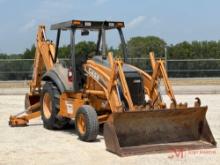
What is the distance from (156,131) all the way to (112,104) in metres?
1.09

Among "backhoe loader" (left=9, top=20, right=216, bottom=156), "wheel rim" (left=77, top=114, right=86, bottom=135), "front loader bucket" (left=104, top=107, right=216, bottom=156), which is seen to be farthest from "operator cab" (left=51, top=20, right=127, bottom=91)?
"front loader bucket" (left=104, top=107, right=216, bottom=156)

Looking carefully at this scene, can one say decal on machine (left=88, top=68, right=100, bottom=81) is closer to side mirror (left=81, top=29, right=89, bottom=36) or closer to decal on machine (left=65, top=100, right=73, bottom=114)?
decal on machine (left=65, top=100, right=73, bottom=114)

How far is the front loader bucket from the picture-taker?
10.1 meters

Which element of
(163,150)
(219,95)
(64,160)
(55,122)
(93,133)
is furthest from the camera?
(219,95)

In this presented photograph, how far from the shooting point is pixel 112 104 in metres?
11.1

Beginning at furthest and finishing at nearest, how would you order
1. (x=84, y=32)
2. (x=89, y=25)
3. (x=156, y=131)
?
(x=84, y=32) < (x=89, y=25) < (x=156, y=131)

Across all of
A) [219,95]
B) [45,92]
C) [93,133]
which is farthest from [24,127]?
[219,95]

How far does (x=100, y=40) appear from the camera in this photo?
13422 millimetres

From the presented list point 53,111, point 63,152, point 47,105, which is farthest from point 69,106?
point 63,152

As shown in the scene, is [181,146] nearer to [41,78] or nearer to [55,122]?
[55,122]

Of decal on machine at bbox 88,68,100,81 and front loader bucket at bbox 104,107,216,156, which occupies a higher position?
decal on machine at bbox 88,68,100,81

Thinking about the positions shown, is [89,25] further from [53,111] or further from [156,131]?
[156,131]

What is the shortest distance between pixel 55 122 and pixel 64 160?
3681mm

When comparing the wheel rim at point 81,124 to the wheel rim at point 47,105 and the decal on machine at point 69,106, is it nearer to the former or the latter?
the decal on machine at point 69,106
